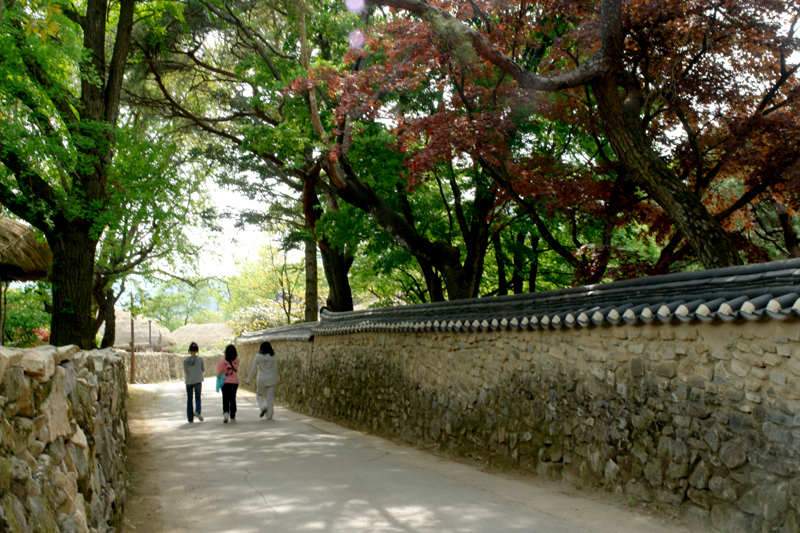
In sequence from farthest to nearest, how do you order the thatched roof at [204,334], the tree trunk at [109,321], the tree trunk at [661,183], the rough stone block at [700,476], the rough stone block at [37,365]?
the thatched roof at [204,334]
the tree trunk at [109,321]
the tree trunk at [661,183]
the rough stone block at [700,476]
the rough stone block at [37,365]

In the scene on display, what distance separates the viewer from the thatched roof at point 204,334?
1624 inches

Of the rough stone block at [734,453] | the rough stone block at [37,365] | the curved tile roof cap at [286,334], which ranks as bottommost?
the rough stone block at [734,453]

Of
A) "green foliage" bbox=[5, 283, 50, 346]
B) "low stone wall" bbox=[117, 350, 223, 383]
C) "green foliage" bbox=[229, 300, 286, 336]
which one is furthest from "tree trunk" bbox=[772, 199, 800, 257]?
"low stone wall" bbox=[117, 350, 223, 383]

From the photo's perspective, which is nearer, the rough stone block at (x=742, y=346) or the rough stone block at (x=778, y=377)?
the rough stone block at (x=778, y=377)

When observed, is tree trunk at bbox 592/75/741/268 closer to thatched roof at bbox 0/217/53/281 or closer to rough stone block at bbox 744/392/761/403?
rough stone block at bbox 744/392/761/403

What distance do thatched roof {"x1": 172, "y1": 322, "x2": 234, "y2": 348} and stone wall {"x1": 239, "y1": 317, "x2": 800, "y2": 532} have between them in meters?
34.1

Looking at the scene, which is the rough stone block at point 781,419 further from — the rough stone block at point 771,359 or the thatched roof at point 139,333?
the thatched roof at point 139,333

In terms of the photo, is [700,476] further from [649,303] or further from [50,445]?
[50,445]

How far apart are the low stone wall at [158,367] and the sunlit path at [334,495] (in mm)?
18494

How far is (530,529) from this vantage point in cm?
484

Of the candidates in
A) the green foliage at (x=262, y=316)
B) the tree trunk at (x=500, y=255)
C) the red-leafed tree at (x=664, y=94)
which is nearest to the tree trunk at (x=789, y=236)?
the red-leafed tree at (x=664, y=94)

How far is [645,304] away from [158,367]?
3084 cm

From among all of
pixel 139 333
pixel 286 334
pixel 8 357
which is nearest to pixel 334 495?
pixel 8 357

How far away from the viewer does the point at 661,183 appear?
7.38 m
